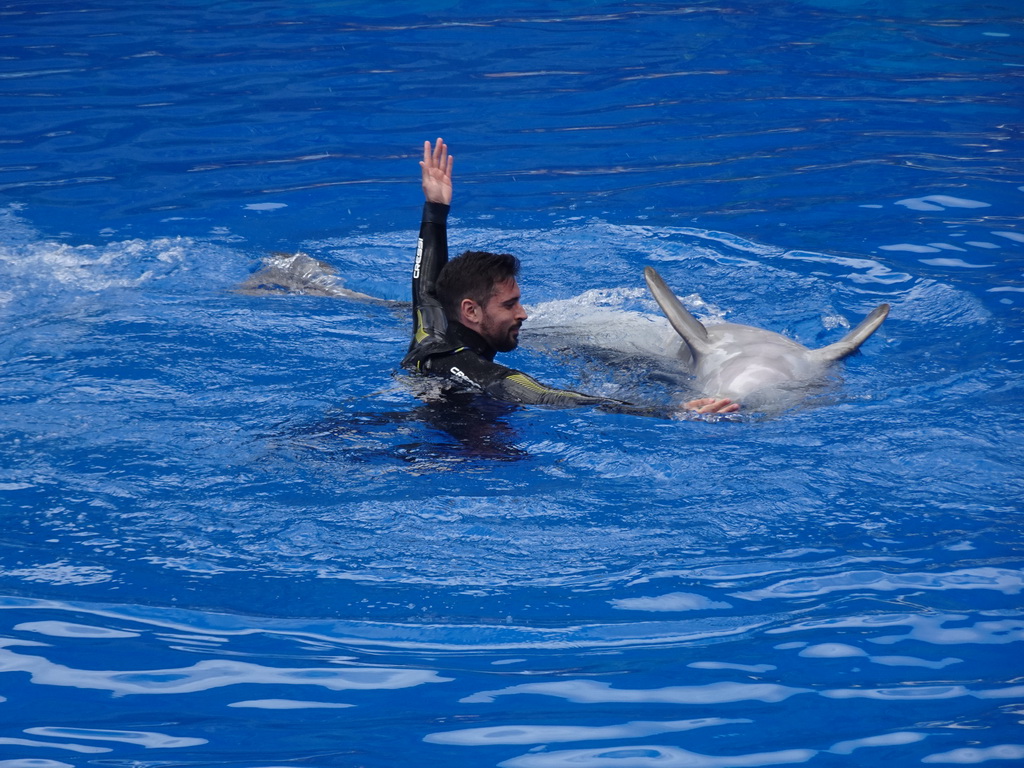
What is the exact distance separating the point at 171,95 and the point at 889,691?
8842 mm

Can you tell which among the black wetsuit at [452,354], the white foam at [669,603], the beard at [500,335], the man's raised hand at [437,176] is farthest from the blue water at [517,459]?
the man's raised hand at [437,176]

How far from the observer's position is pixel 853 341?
5.20 meters

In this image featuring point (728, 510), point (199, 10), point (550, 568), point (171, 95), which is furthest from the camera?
point (199, 10)

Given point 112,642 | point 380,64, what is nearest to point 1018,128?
point 380,64

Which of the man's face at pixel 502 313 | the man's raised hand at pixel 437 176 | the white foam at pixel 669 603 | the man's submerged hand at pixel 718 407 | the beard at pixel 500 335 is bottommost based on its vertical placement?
the white foam at pixel 669 603

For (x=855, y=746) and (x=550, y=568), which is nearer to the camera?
Result: (x=855, y=746)

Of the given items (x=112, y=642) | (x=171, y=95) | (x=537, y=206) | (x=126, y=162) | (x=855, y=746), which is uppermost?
(x=171, y=95)

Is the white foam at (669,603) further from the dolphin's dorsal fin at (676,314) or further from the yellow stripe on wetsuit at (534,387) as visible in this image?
the dolphin's dorsal fin at (676,314)

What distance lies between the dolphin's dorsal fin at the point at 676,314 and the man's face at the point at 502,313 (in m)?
0.74

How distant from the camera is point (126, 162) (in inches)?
349

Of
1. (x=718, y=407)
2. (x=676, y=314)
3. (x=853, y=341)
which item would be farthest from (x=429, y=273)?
(x=853, y=341)

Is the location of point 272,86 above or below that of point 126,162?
above

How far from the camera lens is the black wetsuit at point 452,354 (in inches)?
182

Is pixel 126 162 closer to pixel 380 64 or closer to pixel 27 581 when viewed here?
pixel 380 64
